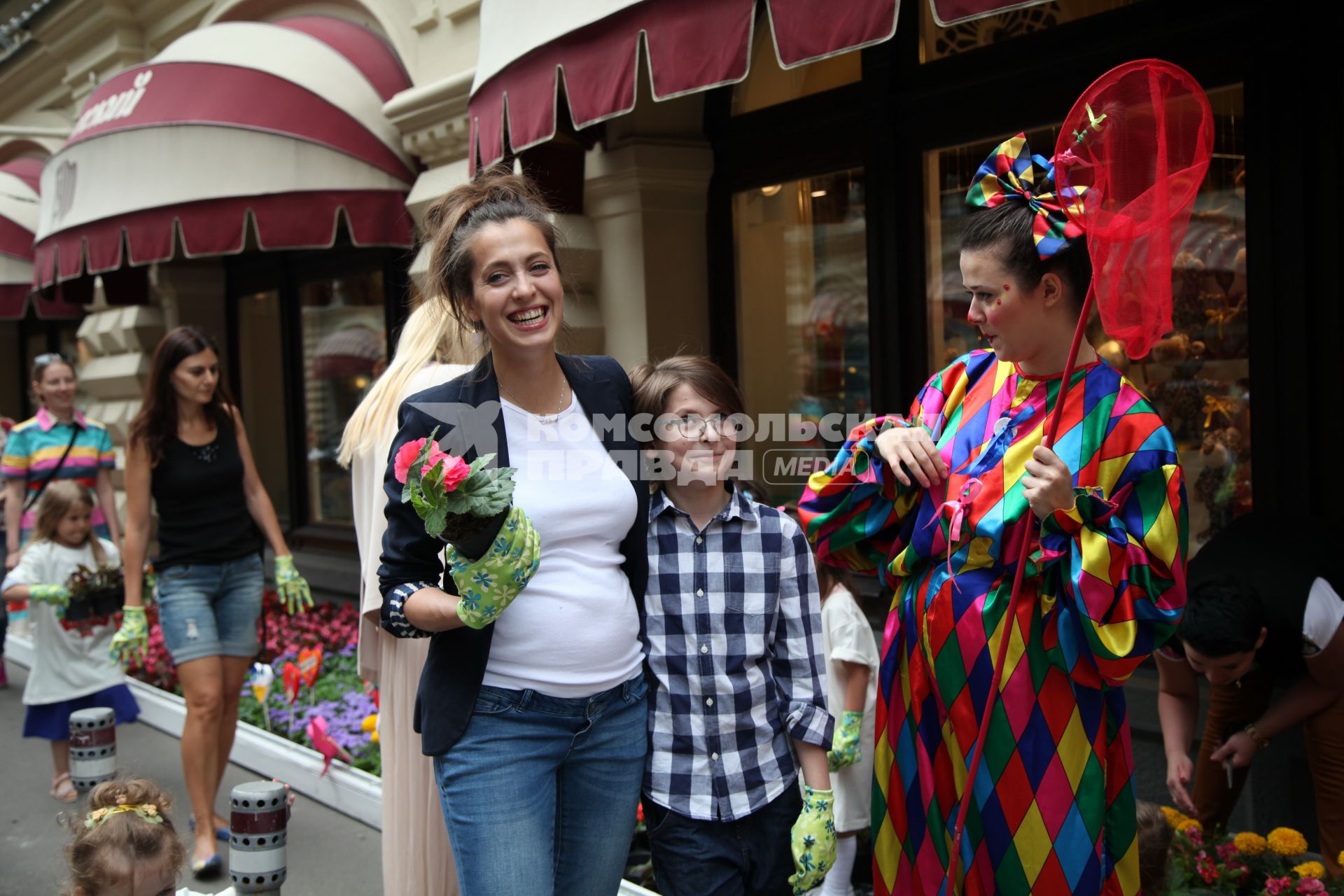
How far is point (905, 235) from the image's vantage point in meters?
5.32

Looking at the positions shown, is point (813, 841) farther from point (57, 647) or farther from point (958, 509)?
point (57, 647)

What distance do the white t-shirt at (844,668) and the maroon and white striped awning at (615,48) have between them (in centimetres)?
164

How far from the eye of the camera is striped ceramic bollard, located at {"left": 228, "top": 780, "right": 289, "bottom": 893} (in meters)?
2.66

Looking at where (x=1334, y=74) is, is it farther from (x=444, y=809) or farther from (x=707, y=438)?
(x=444, y=809)

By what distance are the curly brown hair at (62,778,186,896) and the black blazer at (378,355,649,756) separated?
0.80 m

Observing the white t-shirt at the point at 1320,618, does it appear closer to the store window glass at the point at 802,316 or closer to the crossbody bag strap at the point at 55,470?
the store window glass at the point at 802,316

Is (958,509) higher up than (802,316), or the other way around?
(802,316)

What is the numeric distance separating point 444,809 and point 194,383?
9.06 feet

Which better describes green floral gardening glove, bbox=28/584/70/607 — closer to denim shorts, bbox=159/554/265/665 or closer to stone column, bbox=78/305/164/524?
denim shorts, bbox=159/554/265/665

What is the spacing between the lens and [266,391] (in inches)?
406

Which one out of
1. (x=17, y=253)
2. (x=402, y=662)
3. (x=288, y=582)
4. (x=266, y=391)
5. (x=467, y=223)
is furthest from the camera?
(x=17, y=253)

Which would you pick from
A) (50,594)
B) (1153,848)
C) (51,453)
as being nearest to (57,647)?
(50,594)

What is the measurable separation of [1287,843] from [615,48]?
3.33 meters

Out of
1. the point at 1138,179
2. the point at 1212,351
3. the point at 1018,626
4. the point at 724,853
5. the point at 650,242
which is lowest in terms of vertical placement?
the point at 724,853
